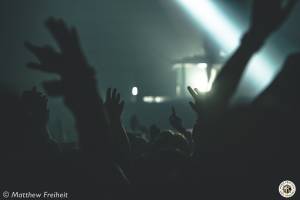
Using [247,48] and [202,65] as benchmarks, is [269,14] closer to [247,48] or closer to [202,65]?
[247,48]

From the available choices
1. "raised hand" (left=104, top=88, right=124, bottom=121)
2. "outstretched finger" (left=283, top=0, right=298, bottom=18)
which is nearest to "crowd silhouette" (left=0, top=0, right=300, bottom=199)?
"outstretched finger" (left=283, top=0, right=298, bottom=18)

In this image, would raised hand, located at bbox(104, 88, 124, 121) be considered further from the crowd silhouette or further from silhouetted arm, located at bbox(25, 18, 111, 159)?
silhouetted arm, located at bbox(25, 18, 111, 159)

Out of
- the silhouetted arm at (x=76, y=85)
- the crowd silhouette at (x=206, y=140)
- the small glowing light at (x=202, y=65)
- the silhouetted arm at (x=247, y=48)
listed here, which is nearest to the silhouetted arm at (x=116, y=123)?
the crowd silhouette at (x=206, y=140)

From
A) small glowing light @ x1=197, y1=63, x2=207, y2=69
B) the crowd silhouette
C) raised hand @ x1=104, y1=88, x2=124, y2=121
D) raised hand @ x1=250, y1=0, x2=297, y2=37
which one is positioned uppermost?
small glowing light @ x1=197, y1=63, x2=207, y2=69

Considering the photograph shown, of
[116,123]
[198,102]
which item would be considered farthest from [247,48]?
[116,123]

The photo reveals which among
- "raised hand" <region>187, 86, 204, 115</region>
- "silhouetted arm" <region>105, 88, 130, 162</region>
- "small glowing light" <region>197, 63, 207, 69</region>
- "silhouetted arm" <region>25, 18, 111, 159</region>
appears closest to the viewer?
"silhouetted arm" <region>25, 18, 111, 159</region>

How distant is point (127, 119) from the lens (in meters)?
26.3

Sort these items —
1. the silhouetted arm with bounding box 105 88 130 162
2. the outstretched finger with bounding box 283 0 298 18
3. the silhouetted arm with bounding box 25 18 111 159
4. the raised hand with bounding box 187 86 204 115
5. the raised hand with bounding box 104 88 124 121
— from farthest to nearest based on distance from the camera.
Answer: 1. the raised hand with bounding box 104 88 124 121
2. the silhouetted arm with bounding box 105 88 130 162
3. the raised hand with bounding box 187 86 204 115
4. the silhouetted arm with bounding box 25 18 111 159
5. the outstretched finger with bounding box 283 0 298 18

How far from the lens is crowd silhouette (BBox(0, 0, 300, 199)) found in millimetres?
1752

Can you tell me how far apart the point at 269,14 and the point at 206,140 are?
0.62m

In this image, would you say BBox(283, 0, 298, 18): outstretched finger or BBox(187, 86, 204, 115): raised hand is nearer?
BBox(283, 0, 298, 18): outstretched finger

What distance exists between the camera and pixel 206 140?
191 cm

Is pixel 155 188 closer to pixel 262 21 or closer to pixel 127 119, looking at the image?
pixel 262 21

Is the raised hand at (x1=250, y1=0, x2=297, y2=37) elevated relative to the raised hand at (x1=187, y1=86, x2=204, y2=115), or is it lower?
elevated
